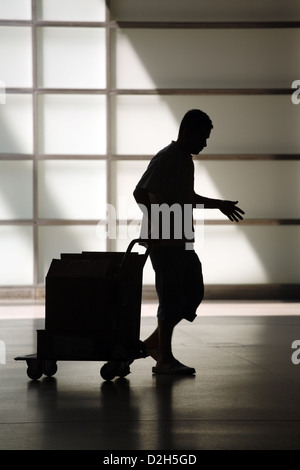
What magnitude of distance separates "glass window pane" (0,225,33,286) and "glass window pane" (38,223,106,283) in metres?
0.17

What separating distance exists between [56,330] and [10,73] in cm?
925

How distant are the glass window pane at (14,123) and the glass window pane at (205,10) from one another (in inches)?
77.2

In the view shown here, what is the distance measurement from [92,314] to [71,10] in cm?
958

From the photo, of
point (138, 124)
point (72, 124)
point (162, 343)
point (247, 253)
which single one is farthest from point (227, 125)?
point (162, 343)

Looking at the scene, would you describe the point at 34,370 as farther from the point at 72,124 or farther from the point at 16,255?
the point at 72,124

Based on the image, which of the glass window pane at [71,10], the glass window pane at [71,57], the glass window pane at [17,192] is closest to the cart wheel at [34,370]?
the glass window pane at [17,192]

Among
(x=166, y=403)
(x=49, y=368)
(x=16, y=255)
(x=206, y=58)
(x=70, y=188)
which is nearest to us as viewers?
(x=166, y=403)

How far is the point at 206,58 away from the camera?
1418cm

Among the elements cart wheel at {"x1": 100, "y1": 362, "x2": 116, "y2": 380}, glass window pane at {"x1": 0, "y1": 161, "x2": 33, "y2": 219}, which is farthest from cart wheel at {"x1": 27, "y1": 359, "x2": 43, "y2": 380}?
glass window pane at {"x1": 0, "y1": 161, "x2": 33, "y2": 219}

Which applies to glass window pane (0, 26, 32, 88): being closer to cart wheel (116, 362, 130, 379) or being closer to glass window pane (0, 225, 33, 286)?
glass window pane (0, 225, 33, 286)

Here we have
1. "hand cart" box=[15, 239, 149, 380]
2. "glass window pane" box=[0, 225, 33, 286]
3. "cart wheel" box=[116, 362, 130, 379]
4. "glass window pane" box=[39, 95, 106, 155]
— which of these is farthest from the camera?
"glass window pane" box=[39, 95, 106, 155]

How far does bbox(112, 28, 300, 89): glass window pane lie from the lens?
14.1 m

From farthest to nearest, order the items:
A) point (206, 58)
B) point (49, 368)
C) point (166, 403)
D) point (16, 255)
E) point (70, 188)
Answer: point (206, 58), point (70, 188), point (16, 255), point (49, 368), point (166, 403)
